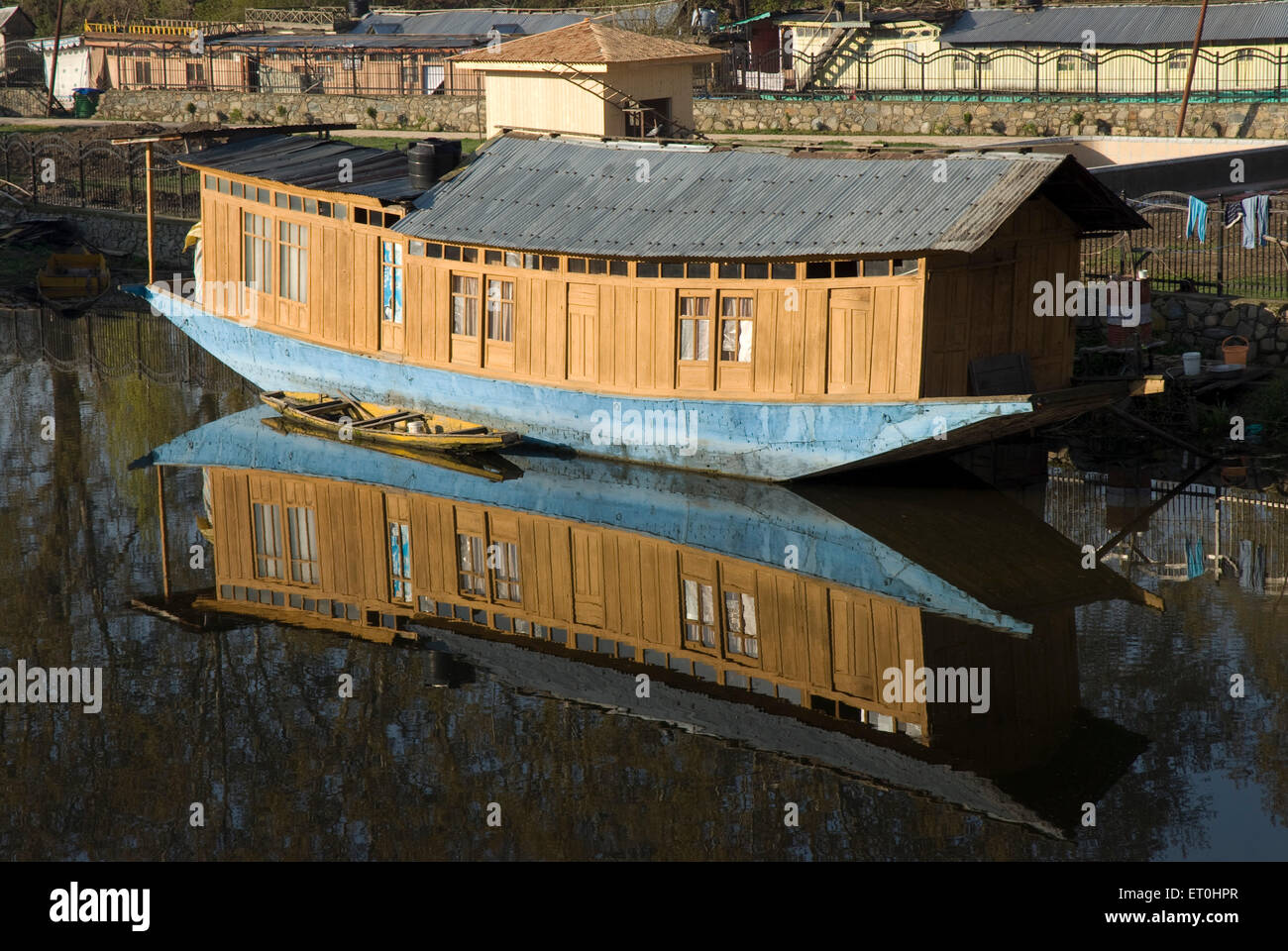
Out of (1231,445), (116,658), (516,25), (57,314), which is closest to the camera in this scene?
(116,658)

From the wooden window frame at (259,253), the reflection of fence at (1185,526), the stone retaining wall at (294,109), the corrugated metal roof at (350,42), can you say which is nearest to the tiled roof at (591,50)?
the wooden window frame at (259,253)

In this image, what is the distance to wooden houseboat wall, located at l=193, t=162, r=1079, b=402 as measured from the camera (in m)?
19.0

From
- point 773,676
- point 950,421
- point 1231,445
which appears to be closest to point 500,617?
point 773,676

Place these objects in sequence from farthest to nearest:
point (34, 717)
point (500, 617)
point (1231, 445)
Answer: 1. point (1231, 445)
2. point (500, 617)
3. point (34, 717)

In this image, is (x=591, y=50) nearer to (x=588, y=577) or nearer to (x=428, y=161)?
(x=428, y=161)

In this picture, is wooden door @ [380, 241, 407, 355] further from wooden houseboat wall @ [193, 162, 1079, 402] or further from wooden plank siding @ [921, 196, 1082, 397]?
wooden plank siding @ [921, 196, 1082, 397]

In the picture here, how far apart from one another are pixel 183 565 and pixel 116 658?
2.74 m

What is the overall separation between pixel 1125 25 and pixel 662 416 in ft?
106

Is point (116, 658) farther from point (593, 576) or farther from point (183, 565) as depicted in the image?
point (593, 576)

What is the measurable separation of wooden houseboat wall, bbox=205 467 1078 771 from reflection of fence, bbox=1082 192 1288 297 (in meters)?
9.66

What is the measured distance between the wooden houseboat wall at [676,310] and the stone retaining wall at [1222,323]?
3450mm

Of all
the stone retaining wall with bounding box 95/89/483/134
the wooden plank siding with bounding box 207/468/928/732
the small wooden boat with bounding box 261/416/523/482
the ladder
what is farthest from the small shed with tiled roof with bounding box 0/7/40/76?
the wooden plank siding with bounding box 207/468/928/732

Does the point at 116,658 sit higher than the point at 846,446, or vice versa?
the point at 846,446

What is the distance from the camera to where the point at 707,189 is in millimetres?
20766
